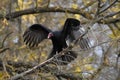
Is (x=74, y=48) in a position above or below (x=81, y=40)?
below

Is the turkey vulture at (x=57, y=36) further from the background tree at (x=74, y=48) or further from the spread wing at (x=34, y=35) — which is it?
the background tree at (x=74, y=48)

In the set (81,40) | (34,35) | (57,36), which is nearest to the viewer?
(81,40)

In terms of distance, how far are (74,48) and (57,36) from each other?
0.45 meters

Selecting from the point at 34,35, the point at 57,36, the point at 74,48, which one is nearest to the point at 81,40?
the point at 74,48

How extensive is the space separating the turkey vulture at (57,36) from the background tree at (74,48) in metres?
0.11

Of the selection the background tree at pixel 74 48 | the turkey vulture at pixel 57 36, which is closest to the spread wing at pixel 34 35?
the turkey vulture at pixel 57 36

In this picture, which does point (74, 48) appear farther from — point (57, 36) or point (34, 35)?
point (34, 35)

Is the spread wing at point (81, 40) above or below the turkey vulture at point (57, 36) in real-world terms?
above

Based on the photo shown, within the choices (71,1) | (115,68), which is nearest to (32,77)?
(115,68)

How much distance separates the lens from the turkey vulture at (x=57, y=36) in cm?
575

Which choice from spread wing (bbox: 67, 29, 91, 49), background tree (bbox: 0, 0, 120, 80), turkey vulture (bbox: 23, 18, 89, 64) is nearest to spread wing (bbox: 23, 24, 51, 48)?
turkey vulture (bbox: 23, 18, 89, 64)

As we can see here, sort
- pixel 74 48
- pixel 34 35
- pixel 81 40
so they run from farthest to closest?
pixel 34 35, pixel 74 48, pixel 81 40

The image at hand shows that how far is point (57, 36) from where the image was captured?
19.8 ft

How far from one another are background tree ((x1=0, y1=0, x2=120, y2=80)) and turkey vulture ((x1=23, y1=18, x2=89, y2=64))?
0.11 metres
